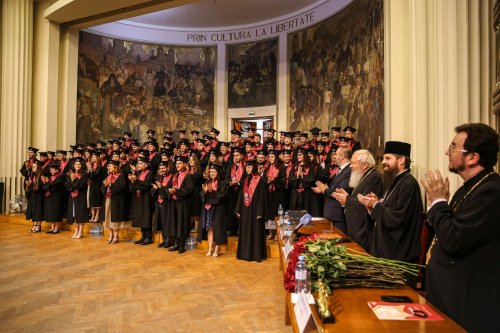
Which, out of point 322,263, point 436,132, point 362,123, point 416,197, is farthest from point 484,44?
point 362,123

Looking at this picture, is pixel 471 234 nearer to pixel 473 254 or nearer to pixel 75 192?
pixel 473 254

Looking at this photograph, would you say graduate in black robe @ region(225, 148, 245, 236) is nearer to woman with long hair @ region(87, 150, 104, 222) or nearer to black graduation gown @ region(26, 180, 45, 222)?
woman with long hair @ region(87, 150, 104, 222)

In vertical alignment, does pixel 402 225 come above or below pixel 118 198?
above

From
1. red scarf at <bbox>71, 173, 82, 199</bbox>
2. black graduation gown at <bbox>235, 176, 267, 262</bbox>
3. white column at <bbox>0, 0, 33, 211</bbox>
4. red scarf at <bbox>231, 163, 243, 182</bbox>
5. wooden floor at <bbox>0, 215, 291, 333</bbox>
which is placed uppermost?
white column at <bbox>0, 0, 33, 211</bbox>

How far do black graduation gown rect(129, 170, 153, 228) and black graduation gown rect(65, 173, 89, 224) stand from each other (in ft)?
5.28

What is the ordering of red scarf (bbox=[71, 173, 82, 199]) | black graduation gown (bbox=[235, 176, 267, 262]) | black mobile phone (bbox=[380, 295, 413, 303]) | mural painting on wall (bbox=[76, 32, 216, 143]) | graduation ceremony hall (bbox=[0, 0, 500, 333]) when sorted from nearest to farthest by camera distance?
black mobile phone (bbox=[380, 295, 413, 303]), graduation ceremony hall (bbox=[0, 0, 500, 333]), black graduation gown (bbox=[235, 176, 267, 262]), red scarf (bbox=[71, 173, 82, 199]), mural painting on wall (bbox=[76, 32, 216, 143])

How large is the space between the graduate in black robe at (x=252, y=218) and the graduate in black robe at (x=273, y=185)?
0.64 meters

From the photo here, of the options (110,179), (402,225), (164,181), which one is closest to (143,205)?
(164,181)

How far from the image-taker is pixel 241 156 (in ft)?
31.4

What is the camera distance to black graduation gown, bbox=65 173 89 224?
33.5 feet

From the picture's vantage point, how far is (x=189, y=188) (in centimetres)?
872

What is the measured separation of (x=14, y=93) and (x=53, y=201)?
18.1 feet

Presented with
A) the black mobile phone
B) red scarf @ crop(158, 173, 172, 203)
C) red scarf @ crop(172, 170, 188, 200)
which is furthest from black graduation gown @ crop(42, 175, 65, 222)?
the black mobile phone

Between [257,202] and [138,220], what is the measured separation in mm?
3526
